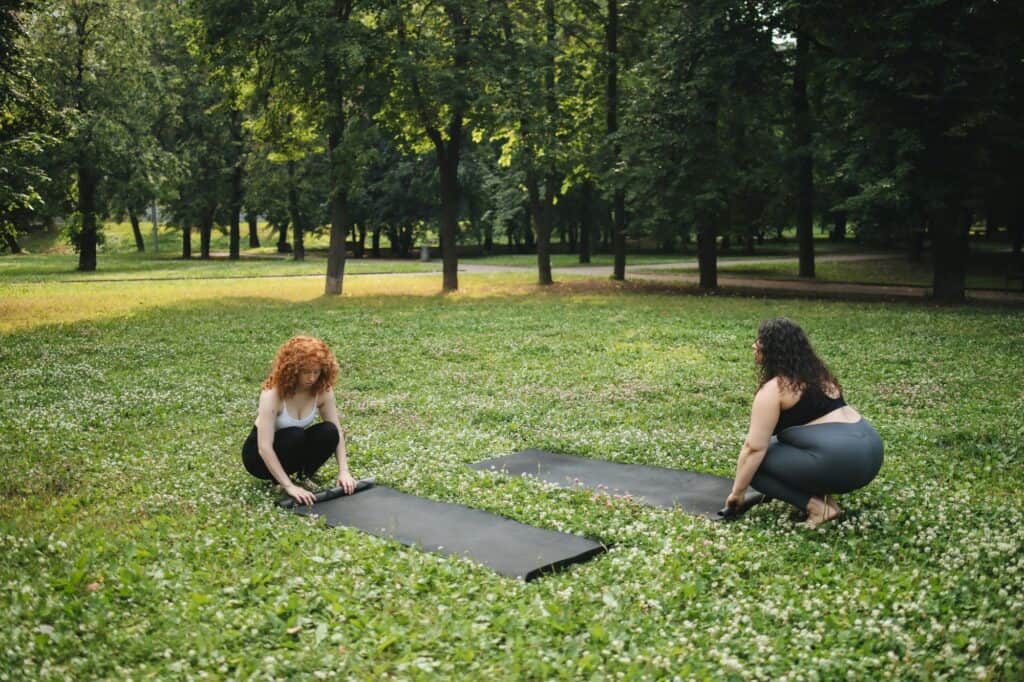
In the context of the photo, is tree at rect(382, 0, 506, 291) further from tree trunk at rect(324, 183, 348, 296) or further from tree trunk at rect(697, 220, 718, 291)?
tree trunk at rect(697, 220, 718, 291)

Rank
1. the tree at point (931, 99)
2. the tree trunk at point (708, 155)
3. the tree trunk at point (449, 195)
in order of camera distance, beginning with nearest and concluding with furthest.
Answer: the tree at point (931, 99) < the tree trunk at point (708, 155) < the tree trunk at point (449, 195)

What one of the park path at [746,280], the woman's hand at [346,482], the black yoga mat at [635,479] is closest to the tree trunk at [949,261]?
the park path at [746,280]

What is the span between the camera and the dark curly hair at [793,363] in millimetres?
7539

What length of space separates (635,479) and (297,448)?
3336mm

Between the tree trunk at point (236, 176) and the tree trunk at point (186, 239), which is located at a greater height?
the tree trunk at point (236, 176)

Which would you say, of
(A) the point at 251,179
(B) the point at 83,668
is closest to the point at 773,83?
(B) the point at 83,668

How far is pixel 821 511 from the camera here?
752 cm

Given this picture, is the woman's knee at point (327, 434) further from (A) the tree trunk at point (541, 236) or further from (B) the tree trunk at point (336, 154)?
(A) the tree trunk at point (541, 236)

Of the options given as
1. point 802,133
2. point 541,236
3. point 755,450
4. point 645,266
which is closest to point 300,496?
point 755,450

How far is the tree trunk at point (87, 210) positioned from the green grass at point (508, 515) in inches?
1158

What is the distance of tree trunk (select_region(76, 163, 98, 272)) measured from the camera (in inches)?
1714

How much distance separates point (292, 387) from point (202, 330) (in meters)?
14.0

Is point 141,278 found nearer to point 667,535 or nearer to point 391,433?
point 391,433

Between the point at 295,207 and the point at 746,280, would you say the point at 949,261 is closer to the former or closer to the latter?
the point at 746,280
